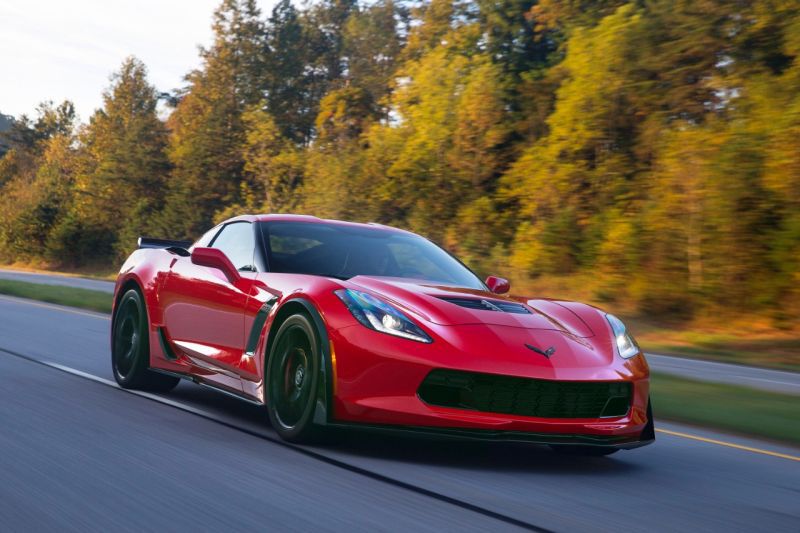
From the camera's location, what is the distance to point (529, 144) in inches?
1363

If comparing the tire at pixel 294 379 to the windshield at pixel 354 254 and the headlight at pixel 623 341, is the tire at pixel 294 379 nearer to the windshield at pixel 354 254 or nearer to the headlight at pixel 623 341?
the windshield at pixel 354 254

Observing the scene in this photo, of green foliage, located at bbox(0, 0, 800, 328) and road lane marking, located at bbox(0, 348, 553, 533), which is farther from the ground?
green foliage, located at bbox(0, 0, 800, 328)

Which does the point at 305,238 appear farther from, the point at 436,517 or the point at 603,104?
the point at 603,104

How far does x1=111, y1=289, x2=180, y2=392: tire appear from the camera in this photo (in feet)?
25.6

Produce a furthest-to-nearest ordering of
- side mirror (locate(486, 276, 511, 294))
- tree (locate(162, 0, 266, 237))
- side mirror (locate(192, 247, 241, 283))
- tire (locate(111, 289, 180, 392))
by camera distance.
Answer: tree (locate(162, 0, 266, 237)) < tire (locate(111, 289, 180, 392)) < side mirror (locate(486, 276, 511, 294)) < side mirror (locate(192, 247, 241, 283))

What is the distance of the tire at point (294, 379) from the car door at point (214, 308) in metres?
0.53

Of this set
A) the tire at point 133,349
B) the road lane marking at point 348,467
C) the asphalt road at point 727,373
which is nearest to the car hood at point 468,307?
the road lane marking at point 348,467

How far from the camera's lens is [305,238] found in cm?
679

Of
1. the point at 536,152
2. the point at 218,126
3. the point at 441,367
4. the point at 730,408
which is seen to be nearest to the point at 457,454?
the point at 441,367

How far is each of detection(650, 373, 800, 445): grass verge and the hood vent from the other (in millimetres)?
2574

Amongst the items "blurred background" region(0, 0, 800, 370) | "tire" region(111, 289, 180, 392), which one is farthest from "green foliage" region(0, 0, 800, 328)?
"tire" region(111, 289, 180, 392)

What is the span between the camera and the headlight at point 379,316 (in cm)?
531

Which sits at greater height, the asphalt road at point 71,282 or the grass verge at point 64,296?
the grass verge at point 64,296

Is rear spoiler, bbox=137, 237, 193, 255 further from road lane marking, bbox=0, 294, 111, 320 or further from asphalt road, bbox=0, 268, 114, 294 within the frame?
asphalt road, bbox=0, 268, 114, 294
